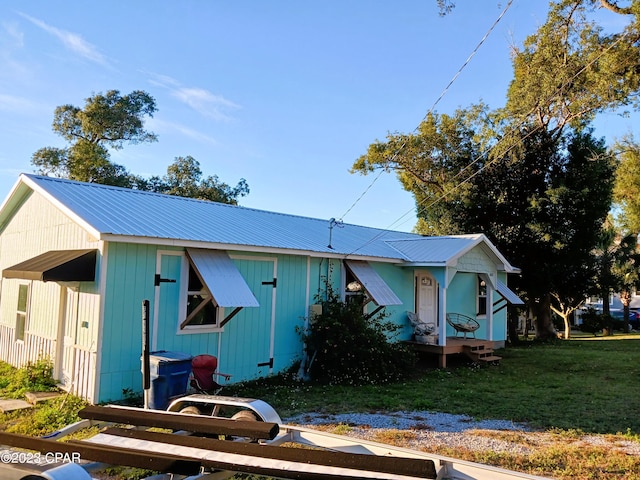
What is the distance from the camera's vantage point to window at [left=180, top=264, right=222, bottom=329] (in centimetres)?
910

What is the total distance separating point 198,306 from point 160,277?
88cm

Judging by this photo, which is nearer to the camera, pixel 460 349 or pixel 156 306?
pixel 156 306

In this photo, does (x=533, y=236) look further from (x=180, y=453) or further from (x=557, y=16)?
(x=180, y=453)

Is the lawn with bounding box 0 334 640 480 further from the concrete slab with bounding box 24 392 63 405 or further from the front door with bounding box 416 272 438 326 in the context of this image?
the front door with bounding box 416 272 438 326

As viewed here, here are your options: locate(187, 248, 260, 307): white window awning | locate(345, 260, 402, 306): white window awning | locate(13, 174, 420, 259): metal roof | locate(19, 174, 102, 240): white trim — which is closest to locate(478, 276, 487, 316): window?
locate(13, 174, 420, 259): metal roof

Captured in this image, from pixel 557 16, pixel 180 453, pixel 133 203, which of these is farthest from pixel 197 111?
pixel 180 453

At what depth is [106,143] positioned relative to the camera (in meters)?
27.4

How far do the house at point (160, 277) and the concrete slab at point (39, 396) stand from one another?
286 millimetres

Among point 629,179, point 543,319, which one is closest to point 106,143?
point 543,319

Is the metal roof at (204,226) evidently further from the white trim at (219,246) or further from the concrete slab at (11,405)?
the concrete slab at (11,405)

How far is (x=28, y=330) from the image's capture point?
10219 millimetres

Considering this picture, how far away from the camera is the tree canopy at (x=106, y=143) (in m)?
25.5

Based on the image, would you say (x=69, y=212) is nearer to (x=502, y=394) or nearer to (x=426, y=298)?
(x=502, y=394)

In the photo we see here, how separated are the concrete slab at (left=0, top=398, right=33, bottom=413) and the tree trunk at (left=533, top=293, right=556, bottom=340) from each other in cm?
2158
